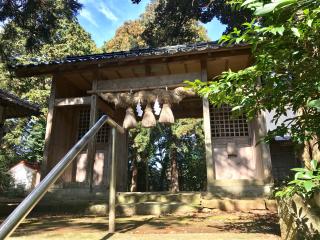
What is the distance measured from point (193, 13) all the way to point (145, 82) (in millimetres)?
7564

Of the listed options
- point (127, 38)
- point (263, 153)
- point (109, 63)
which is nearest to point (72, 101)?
point (109, 63)

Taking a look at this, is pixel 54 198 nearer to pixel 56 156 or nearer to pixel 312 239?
pixel 56 156

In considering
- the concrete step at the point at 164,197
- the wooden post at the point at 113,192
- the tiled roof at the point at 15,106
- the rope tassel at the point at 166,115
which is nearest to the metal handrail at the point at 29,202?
the wooden post at the point at 113,192

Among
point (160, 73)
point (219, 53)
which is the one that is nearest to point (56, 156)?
point (160, 73)

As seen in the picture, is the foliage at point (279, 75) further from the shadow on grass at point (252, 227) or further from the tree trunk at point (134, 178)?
the tree trunk at point (134, 178)

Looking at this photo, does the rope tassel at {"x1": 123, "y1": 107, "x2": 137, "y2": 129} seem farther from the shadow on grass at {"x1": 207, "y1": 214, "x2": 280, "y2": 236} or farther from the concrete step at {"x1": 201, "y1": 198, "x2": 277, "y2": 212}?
the shadow on grass at {"x1": 207, "y1": 214, "x2": 280, "y2": 236}

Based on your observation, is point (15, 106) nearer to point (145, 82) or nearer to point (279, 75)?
point (145, 82)

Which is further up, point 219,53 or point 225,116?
point 219,53

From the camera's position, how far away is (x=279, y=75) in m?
2.75

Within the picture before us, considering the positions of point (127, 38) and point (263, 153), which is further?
point (127, 38)

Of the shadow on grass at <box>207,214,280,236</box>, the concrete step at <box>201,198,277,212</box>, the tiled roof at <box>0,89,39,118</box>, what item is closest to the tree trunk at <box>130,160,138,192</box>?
the tiled roof at <box>0,89,39,118</box>

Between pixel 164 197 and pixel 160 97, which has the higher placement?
pixel 160 97

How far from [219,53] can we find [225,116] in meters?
2.18

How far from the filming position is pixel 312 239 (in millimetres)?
2535
